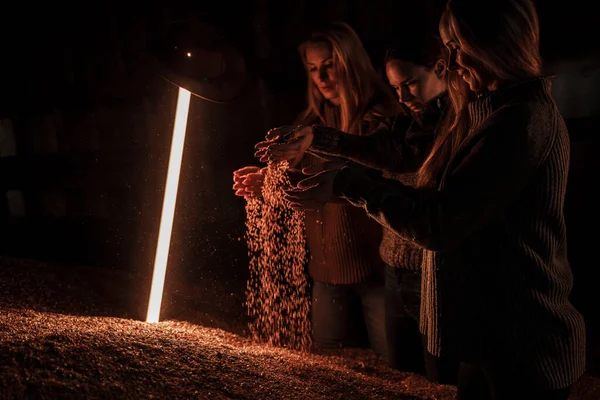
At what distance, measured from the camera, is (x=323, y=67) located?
3.13m

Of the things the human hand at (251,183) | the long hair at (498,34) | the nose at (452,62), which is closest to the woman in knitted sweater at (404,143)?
the human hand at (251,183)

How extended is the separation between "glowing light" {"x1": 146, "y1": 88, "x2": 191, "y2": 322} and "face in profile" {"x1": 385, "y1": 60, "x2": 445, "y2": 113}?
3.63 ft

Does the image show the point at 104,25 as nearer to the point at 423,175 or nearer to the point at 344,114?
the point at 344,114

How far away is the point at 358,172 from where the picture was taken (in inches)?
64.2

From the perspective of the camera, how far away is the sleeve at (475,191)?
136cm

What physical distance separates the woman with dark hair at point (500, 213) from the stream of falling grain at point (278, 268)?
1.58 m

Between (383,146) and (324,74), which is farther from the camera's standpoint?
(324,74)

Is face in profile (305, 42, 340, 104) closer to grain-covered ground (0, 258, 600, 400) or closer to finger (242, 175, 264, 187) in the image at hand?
finger (242, 175, 264, 187)

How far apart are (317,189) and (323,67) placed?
5.41 ft

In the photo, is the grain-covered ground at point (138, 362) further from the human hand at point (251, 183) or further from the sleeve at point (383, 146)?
the sleeve at point (383, 146)

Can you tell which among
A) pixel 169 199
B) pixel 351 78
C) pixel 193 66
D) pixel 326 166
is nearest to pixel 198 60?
pixel 193 66

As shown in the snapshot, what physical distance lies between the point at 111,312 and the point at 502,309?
8.90 ft

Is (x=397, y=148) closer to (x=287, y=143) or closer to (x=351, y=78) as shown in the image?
(x=287, y=143)

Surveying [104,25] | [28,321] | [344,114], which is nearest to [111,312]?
[28,321]
